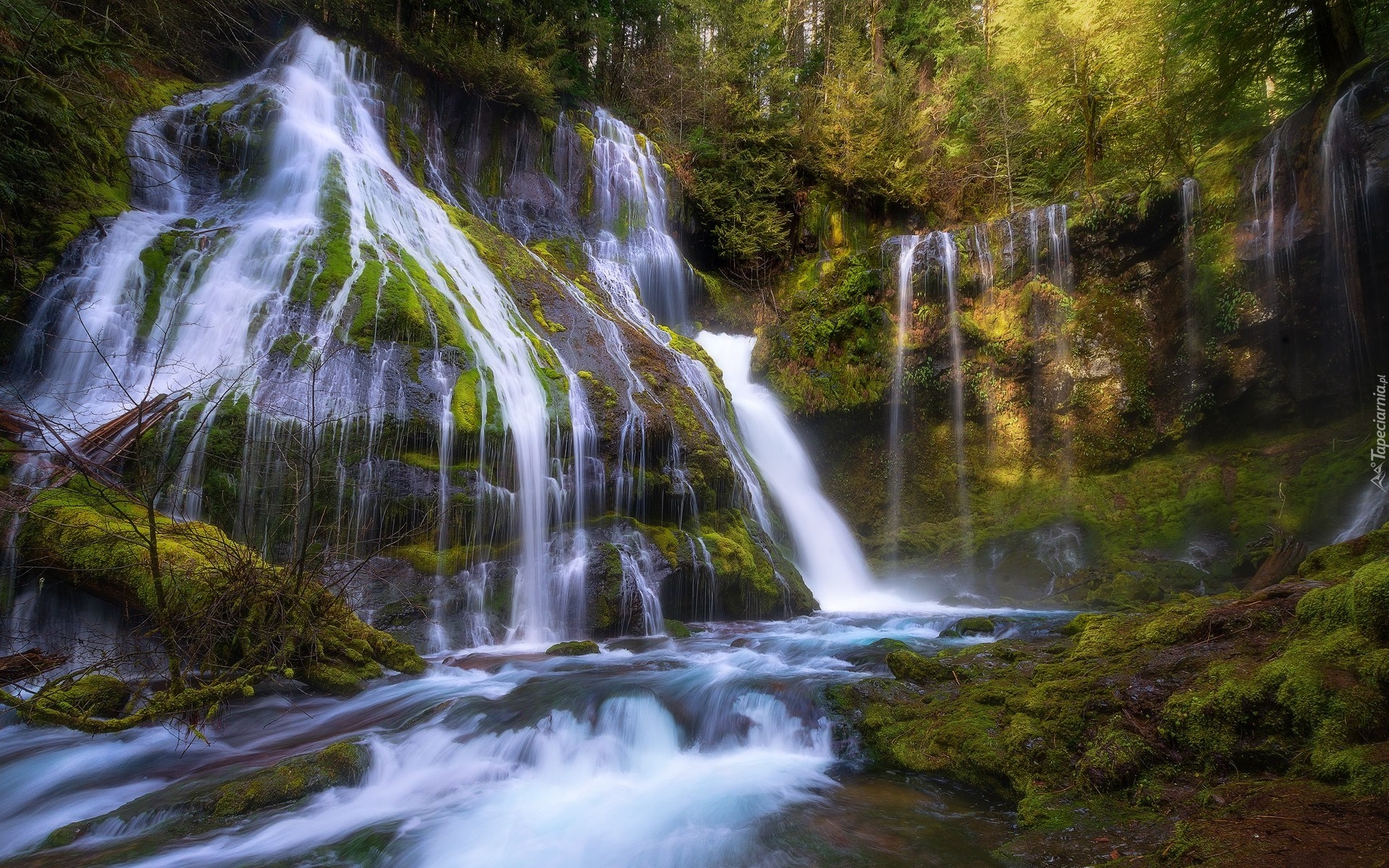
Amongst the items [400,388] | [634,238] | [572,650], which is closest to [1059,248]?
[634,238]

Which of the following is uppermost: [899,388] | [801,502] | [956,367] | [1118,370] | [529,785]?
[956,367]

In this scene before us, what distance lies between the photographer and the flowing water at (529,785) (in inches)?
130

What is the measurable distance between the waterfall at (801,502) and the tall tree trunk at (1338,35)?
1071 cm

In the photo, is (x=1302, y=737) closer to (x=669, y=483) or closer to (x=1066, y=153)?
(x=669, y=483)

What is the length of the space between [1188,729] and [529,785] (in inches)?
151

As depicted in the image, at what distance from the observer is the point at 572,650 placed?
22.1 feet

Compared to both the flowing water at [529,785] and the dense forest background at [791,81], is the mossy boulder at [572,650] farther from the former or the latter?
the dense forest background at [791,81]

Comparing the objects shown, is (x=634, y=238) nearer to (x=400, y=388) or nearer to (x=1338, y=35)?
(x=400, y=388)

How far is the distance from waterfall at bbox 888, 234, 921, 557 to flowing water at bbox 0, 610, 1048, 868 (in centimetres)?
839

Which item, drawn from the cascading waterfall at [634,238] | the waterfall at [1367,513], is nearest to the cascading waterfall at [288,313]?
the cascading waterfall at [634,238]

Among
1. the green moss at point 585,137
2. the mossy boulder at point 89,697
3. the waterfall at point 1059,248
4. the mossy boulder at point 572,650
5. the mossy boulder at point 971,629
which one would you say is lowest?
the mossy boulder at point 971,629

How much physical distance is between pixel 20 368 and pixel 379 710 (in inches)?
243

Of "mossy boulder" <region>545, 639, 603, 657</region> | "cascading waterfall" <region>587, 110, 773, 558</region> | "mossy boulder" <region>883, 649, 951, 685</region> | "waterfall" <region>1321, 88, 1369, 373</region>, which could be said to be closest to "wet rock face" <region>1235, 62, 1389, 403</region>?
"waterfall" <region>1321, 88, 1369, 373</region>

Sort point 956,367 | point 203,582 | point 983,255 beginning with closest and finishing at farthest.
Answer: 1. point 203,582
2. point 983,255
3. point 956,367
